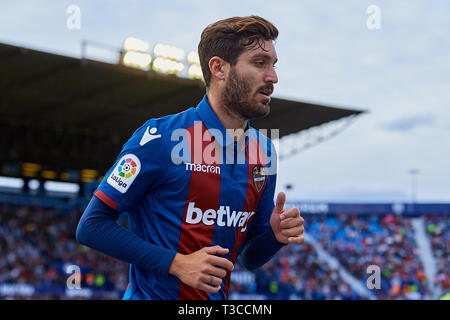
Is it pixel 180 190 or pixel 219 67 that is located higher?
pixel 219 67

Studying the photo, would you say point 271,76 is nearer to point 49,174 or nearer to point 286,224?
point 286,224

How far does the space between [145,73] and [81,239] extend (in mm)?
16057

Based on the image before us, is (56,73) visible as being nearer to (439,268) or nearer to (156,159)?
(156,159)

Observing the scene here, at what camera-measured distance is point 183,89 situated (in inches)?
757

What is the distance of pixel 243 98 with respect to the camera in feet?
7.31

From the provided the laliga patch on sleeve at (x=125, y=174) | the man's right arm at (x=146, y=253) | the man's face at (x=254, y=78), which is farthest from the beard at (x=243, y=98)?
the man's right arm at (x=146, y=253)

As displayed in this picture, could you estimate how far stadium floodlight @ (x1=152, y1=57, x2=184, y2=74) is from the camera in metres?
18.2

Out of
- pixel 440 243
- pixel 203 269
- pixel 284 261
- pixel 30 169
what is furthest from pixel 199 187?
pixel 440 243

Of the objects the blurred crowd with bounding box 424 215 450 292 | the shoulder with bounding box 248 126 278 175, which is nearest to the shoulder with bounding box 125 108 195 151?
the shoulder with bounding box 248 126 278 175

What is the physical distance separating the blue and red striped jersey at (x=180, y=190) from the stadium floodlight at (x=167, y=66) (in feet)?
52.9

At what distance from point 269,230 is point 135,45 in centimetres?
1651

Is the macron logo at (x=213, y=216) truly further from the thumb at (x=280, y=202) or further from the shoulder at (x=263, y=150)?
the shoulder at (x=263, y=150)

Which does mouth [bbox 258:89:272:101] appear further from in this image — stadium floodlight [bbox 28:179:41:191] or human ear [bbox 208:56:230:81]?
stadium floodlight [bbox 28:179:41:191]
